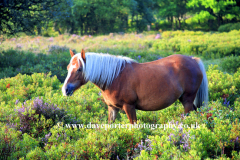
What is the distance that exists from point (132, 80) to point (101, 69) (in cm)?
61

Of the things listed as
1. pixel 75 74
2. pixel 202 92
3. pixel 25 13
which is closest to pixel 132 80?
pixel 75 74

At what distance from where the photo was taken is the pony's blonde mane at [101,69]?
3723mm

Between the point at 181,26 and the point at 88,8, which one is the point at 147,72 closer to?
the point at 88,8

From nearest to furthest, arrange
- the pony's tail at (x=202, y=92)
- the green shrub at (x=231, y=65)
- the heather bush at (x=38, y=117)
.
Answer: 1. the heather bush at (x=38, y=117)
2. the pony's tail at (x=202, y=92)
3. the green shrub at (x=231, y=65)

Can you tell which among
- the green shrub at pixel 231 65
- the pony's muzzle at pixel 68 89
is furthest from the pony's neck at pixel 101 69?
the green shrub at pixel 231 65

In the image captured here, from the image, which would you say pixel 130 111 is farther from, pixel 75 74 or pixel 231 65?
pixel 231 65

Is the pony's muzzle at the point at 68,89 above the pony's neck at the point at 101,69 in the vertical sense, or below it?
below

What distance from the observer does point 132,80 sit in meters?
3.84

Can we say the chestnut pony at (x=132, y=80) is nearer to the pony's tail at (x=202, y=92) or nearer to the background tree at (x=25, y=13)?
the pony's tail at (x=202, y=92)

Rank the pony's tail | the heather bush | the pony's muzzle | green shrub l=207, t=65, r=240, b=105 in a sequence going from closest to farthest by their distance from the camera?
1. the pony's muzzle
2. the heather bush
3. the pony's tail
4. green shrub l=207, t=65, r=240, b=105

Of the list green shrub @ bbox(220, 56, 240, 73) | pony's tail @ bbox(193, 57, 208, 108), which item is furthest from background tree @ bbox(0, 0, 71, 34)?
green shrub @ bbox(220, 56, 240, 73)

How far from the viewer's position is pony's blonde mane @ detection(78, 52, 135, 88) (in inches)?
147

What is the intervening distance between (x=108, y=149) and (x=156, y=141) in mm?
719

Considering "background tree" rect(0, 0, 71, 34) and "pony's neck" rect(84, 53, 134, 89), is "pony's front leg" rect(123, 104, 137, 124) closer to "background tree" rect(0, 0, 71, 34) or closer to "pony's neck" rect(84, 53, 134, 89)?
"pony's neck" rect(84, 53, 134, 89)
